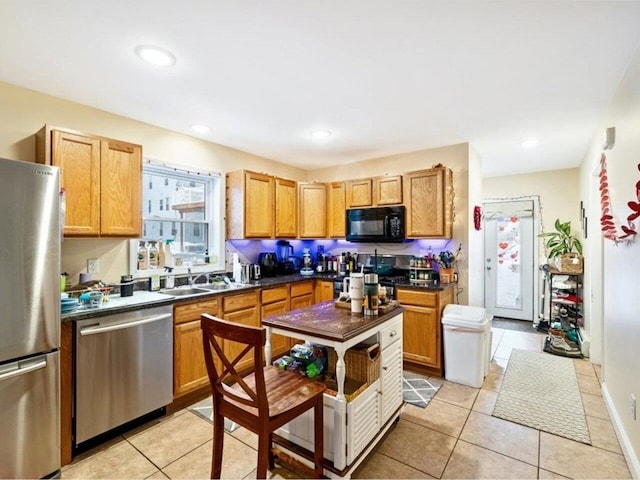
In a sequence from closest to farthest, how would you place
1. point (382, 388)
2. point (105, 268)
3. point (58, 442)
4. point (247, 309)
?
point (58, 442) < point (382, 388) < point (105, 268) < point (247, 309)

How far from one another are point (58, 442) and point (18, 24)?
2.42 meters

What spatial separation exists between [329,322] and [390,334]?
1.71 feet

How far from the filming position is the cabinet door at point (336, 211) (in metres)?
4.38

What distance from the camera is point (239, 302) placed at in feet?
10.5

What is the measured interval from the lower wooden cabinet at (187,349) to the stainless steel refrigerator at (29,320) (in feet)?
2.72

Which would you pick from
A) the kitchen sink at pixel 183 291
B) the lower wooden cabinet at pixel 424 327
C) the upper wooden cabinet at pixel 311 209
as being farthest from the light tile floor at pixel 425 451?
the upper wooden cabinet at pixel 311 209

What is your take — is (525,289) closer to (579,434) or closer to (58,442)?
(579,434)

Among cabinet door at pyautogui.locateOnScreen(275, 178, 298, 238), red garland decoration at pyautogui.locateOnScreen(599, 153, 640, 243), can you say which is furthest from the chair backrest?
cabinet door at pyautogui.locateOnScreen(275, 178, 298, 238)

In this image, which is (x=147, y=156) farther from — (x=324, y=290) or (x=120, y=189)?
(x=324, y=290)

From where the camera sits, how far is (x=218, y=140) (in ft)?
12.0

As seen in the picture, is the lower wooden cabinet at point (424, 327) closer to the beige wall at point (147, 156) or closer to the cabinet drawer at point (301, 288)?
the beige wall at point (147, 156)

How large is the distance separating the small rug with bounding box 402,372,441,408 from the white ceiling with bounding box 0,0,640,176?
102 inches

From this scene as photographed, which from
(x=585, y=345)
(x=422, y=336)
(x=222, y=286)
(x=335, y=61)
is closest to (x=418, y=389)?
(x=422, y=336)

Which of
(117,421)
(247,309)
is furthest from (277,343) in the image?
(117,421)
